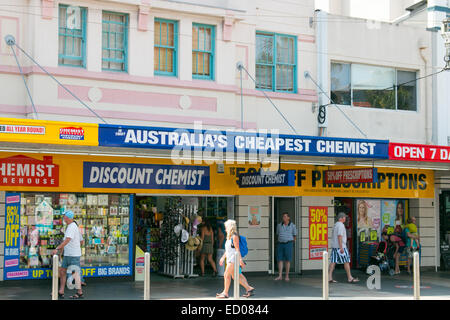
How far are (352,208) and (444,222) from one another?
3561mm

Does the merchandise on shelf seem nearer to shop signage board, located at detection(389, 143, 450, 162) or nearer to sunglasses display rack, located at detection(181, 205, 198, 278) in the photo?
sunglasses display rack, located at detection(181, 205, 198, 278)

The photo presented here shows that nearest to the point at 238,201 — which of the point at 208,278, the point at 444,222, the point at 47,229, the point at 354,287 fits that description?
the point at 208,278

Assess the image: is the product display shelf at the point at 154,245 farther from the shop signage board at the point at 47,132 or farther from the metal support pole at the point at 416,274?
the metal support pole at the point at 416,274

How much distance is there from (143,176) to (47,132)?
4330 millimetres

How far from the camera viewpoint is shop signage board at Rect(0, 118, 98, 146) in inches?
529

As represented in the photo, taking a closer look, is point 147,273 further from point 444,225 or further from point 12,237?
point 444,225

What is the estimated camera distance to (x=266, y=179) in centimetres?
1698

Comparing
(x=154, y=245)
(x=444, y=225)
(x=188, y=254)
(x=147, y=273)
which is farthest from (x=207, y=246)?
(x=444, y=225)

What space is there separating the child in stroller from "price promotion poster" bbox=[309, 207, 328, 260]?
1478mm

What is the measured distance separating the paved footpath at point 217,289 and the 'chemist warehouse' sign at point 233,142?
3.24m

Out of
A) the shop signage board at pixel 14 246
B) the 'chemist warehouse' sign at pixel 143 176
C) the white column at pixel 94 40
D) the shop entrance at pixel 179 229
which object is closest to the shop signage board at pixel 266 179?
the 'chemist warehouse' sign at pixel 143 176

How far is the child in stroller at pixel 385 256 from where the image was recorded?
19781 millimetres

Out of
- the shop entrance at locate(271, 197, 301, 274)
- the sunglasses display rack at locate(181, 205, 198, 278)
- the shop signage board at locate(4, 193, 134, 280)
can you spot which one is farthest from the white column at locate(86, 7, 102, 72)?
the shop entrance at locate(271, 197, 301, 274)

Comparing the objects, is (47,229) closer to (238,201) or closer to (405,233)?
(238,201)
